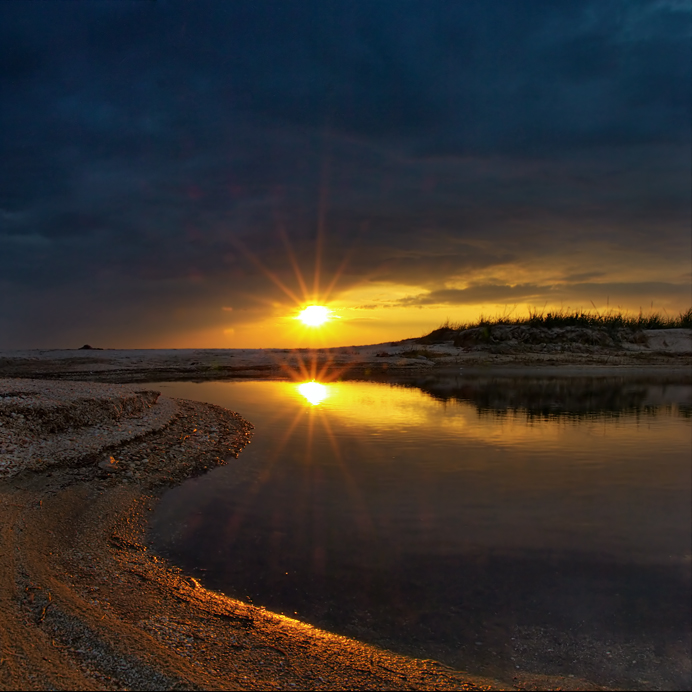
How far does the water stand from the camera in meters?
4.04

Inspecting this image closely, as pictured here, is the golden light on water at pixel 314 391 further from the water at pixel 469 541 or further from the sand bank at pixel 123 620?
the sand bank at pixel 123 620

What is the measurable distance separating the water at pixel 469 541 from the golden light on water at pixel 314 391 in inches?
243

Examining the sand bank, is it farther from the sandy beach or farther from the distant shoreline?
the distant shoreline

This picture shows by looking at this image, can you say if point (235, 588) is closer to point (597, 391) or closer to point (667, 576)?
point (667, 576)

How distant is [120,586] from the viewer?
15.6 feet

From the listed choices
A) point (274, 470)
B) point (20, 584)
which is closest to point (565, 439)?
point (274, 470)

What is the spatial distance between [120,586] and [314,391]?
1695 centimetres

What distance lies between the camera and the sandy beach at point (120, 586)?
3.47m

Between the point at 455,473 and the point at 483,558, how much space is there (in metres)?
3.30

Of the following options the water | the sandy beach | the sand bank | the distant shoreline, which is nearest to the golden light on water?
the distant shoreline

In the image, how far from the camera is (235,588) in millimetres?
4887

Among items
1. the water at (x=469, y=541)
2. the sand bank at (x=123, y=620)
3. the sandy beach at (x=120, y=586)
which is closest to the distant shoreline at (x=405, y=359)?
the sandy beach at (x=120, y=586)

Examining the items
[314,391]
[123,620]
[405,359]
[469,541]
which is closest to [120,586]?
[123,620]

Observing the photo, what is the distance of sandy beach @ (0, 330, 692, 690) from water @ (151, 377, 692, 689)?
0.35 m
